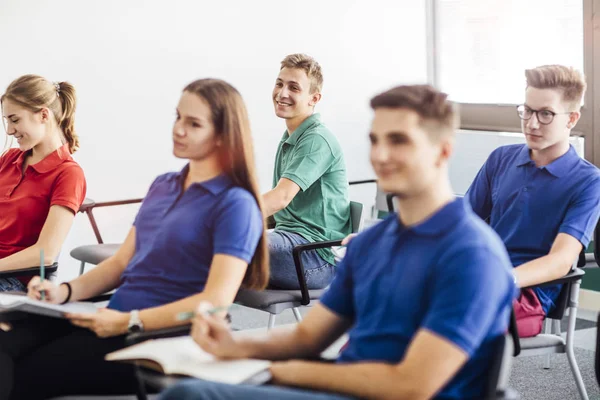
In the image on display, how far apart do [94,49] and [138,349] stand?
314 cm

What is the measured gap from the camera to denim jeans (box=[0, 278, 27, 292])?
2.90 m

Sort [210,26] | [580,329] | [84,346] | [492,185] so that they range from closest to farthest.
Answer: [84,346] → [492,185] → [580,329] → [210,26]

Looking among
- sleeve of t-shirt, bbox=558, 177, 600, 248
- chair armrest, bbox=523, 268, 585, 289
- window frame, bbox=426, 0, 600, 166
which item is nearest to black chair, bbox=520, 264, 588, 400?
chair armrest, bbox=523, 268, 585, 289

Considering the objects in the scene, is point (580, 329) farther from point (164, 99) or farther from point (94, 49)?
point (94, 49)

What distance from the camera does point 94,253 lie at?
3982 mm

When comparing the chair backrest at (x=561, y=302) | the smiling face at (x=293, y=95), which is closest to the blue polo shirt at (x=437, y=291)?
the chair backrest at (x=561, y=302)

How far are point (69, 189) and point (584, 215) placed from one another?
5.56 ft

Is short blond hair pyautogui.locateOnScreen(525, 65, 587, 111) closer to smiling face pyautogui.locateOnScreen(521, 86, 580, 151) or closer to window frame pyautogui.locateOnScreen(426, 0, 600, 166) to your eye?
smiling face pyautogui.locateOnScreen(521, 86, 580, 151)

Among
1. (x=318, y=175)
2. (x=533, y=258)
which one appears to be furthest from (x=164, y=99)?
(x=533, y=258)

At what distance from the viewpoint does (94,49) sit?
4664mm

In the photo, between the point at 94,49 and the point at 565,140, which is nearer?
the point at 565,140

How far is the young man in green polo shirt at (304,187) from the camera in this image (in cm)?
331

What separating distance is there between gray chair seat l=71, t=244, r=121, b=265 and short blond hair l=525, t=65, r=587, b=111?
199 centimetres

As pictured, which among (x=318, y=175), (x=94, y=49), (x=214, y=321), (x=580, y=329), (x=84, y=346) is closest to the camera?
(x=214, y=321)
